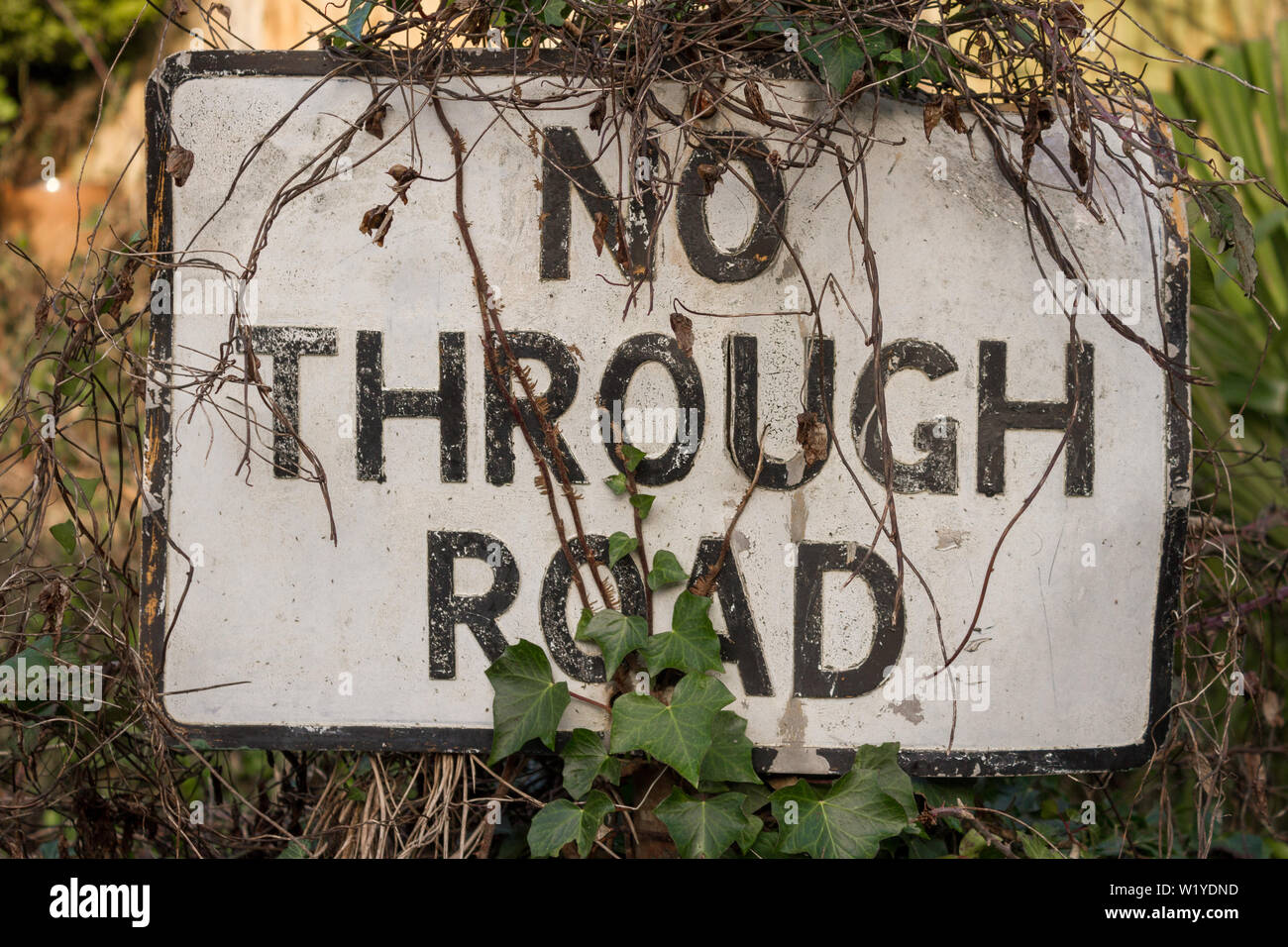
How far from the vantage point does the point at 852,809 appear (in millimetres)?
1376

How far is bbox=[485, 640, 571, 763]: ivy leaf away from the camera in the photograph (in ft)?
4.52

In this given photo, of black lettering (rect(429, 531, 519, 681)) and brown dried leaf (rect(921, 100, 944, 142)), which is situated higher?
brown dried leaf (rect(921, 100, 944, 142))

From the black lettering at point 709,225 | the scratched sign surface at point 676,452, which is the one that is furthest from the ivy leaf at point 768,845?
the black lettering at point 709,225

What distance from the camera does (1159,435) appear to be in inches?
56.7

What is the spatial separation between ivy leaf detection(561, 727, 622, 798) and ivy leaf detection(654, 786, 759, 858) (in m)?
0.09

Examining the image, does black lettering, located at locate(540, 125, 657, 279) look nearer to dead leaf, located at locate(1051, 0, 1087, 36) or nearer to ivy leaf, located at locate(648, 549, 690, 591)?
ivy leaf, located at locate(648, 549, 690, 591)

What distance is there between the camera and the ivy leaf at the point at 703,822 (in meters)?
1.34

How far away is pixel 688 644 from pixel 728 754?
165mm

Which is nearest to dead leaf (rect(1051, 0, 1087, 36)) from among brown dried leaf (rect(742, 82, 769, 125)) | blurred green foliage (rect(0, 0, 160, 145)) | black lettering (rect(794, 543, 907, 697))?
brown dried leaf (rect(742, 82, 769, 125))

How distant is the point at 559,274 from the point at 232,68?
0.58 m

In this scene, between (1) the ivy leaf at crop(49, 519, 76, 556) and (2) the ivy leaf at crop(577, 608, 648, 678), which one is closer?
(2) the ivy leaf at crop(577, 608, 648, 678)

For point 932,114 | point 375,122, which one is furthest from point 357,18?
point 932,114

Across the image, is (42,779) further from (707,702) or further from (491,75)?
(491,75)
